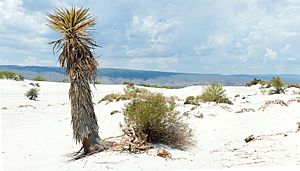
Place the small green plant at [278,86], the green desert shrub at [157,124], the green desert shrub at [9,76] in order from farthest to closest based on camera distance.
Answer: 1. the green desert shrub at [9,76]
2. the small green plant at [278,86]
3. the green desert shrub at [157,124]

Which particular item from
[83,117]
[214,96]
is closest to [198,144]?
[83,117]

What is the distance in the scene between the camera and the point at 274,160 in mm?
10086

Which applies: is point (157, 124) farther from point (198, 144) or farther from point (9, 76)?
point (9, 76)

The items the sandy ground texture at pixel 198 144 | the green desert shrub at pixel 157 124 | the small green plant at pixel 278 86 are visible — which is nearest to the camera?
the sandy ground texture at pixel 198 144

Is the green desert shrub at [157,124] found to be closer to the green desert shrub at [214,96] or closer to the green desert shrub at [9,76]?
the green desert shrub at [214,96]

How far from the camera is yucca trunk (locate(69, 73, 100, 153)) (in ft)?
39.2

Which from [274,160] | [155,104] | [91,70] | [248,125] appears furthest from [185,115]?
[274,160]

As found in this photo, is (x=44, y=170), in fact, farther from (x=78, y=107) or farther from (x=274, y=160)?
(x=274, y=160)

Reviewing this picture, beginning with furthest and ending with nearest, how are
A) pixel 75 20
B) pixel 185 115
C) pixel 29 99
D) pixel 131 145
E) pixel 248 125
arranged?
pixel 29 99 < pixel 185 115 < pixel 248 125 < pixel 75 20 < pixel 131 145

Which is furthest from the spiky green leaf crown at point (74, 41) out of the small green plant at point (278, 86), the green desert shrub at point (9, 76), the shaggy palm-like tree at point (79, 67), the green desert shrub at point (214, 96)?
the green desert shrub at point (9, 76)

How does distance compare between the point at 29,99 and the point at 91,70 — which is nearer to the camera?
the point at 91,70

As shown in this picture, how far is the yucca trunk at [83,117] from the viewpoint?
12.0 m

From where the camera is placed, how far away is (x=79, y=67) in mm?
12180

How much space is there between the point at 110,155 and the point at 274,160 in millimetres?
4243
